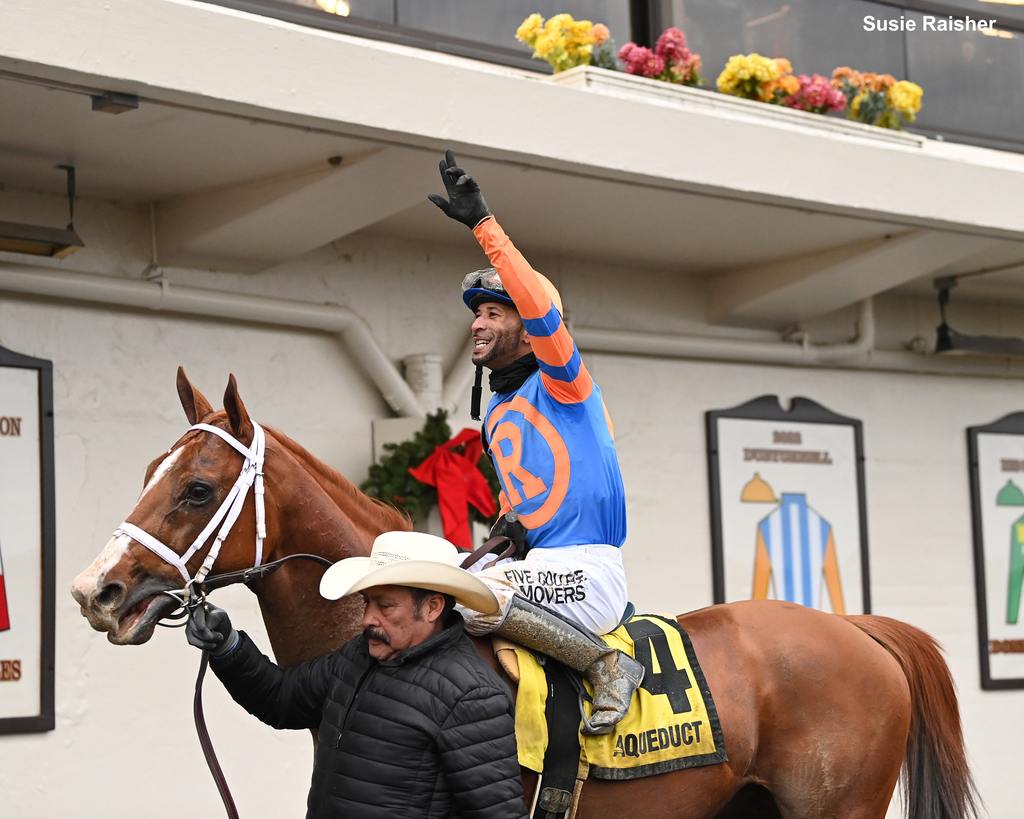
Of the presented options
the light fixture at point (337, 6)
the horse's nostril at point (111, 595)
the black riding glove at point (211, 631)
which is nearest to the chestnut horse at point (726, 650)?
the horse's nostril at point (111, 595)

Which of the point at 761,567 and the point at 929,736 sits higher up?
the point at 761,567

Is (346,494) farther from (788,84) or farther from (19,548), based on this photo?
(788,84)

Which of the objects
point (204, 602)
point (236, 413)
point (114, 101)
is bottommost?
point (204, 602)

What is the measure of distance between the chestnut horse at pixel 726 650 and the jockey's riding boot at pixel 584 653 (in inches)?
9.2

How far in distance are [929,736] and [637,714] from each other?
4.67ft

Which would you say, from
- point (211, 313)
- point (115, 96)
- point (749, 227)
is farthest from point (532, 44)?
point (115, 96)

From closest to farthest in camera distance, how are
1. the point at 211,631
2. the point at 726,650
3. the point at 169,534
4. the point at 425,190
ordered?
1. the point at 211,631
2. the point at 169,534
3. the point at 726,650
4. the point at 425,190

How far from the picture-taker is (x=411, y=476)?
7516 millimetres

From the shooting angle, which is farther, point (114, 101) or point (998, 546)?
point (998, 546)

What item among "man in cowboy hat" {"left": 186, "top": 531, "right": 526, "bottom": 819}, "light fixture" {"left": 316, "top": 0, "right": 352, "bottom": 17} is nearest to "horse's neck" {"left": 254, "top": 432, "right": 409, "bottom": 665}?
Result: "man in cowboy hat" {"left": 186, "top": 531, "right": 526, "bottom": 819}

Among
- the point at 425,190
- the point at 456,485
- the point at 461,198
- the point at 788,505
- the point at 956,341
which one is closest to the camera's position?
the point at 461,198

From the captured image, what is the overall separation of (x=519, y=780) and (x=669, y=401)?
222 inches

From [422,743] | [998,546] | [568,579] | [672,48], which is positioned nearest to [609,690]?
[568,579]

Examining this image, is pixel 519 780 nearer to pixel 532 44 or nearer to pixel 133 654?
pixel 133 654
